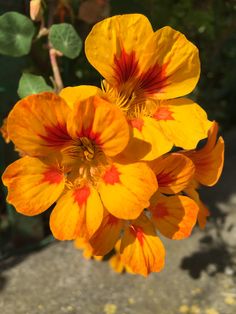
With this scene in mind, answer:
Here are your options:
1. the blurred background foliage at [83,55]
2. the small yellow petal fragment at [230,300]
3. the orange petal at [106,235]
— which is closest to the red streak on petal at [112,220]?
the orange petal at [106,235]

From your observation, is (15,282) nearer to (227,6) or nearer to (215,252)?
(215,252)

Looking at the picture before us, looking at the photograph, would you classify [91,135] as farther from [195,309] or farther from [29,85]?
[195,309]

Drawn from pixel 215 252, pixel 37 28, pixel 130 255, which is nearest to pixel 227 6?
pixel 37 28

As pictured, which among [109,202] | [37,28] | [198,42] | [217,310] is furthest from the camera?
[198,42]

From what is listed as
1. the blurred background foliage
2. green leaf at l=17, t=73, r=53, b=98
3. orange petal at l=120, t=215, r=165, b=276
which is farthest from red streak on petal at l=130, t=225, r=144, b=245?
the blurred background foliage

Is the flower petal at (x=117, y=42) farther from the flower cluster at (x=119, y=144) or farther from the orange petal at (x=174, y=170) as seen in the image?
the orange petal at (x=174, y=170)

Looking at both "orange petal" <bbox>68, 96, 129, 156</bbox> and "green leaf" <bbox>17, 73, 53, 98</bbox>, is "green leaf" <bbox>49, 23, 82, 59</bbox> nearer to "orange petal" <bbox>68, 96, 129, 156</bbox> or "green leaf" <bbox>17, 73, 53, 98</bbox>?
"green leaf" <bbox>17, 73, 53, 98</bbox>

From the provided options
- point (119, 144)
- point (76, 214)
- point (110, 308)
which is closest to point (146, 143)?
point (119, 144)
